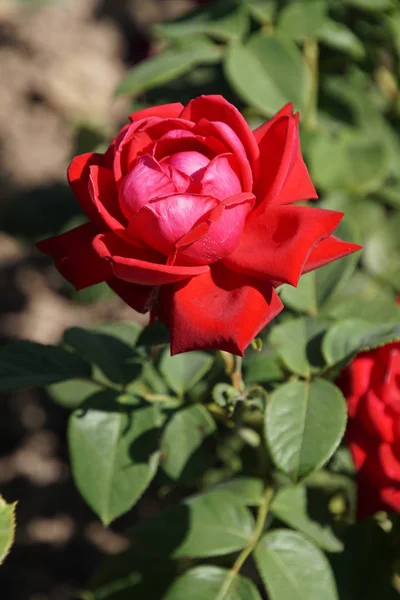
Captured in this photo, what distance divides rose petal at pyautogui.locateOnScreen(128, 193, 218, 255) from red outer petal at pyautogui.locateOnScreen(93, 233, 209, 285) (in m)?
0.02

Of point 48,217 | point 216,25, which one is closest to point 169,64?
point 216,25

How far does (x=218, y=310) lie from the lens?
2.34 feet

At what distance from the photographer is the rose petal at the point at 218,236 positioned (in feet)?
2.21

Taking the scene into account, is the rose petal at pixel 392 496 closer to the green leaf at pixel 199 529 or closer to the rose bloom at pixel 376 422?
the rose bloom at pixel 376 422

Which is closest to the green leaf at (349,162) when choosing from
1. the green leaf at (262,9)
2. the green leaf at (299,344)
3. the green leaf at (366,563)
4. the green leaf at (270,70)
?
the green leaf at (270,70)

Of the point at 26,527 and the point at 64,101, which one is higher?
the point at 64,101

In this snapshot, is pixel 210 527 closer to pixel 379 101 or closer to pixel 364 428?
pixel 364 428

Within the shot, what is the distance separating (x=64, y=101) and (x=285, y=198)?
217cm

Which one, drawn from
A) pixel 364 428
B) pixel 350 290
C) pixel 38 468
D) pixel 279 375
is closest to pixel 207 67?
pixel 350 290

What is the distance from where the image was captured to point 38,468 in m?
2.04

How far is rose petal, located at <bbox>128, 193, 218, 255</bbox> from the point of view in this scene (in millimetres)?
672

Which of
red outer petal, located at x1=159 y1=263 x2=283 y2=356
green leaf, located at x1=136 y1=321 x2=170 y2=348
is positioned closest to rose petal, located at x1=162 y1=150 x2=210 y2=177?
red outer petal, located at x1=159 y1=263 x2=283 y2=356

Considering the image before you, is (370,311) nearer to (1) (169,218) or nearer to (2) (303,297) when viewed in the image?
(2) (303,297)

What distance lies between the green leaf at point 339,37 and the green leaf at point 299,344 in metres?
0.64
